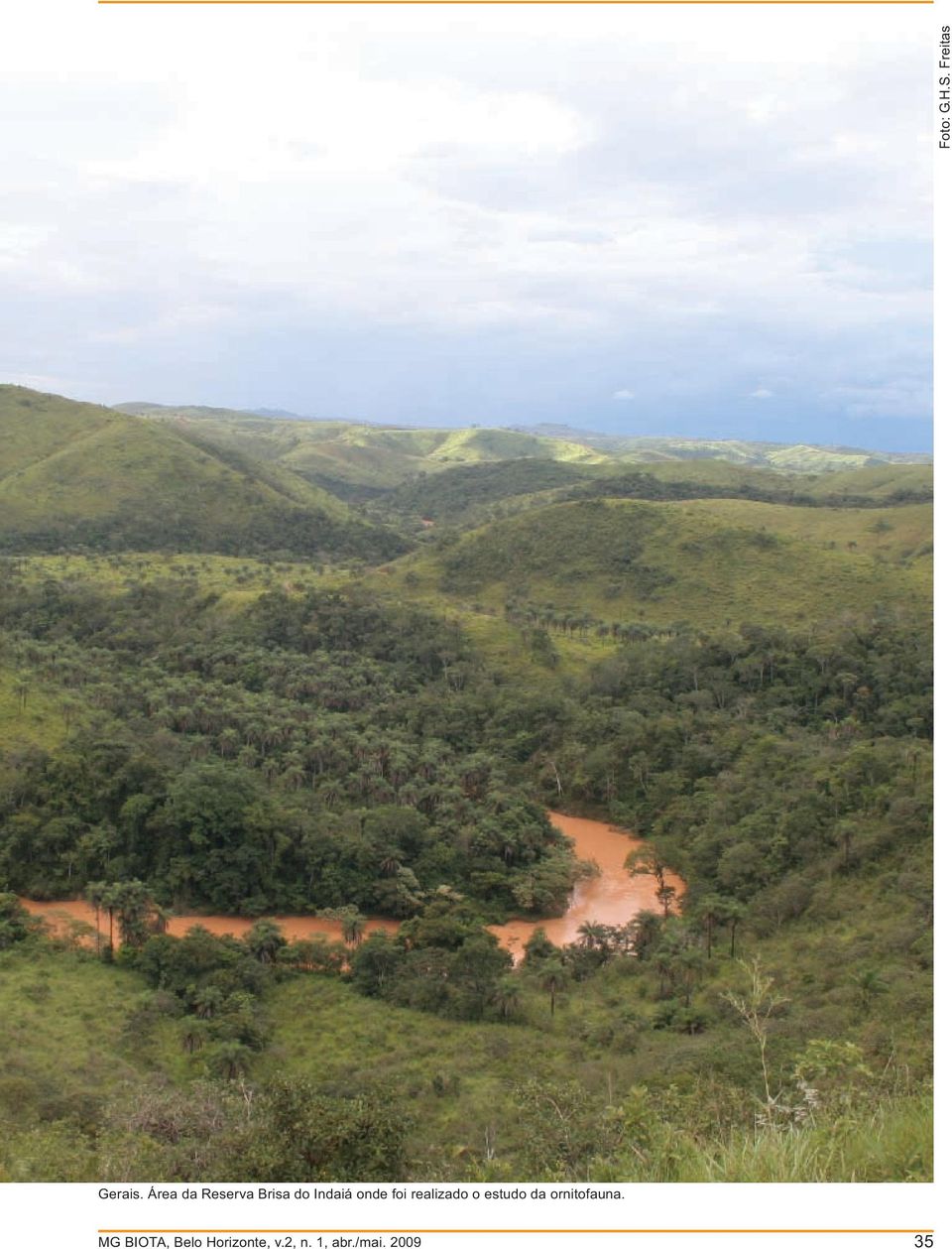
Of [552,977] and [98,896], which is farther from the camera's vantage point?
[98,896]

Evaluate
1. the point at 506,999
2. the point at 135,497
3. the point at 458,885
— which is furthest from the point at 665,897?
the point at 135,497

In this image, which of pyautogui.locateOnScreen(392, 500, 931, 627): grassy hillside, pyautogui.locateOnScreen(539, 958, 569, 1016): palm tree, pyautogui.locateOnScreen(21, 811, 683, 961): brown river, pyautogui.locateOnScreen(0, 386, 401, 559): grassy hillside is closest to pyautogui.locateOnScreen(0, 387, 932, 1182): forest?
pyautogui.locateOnScreen(539, 958, 569, 1016): palm tree

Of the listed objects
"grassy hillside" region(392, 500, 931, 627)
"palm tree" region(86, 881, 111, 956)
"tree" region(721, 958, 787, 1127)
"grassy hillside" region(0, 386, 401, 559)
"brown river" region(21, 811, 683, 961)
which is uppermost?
"grassy hillside" region(0, 386, 401, 559)

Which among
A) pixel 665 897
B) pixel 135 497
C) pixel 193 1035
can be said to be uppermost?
pixel 135 497

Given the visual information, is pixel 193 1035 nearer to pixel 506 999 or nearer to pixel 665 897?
pixel 506 999

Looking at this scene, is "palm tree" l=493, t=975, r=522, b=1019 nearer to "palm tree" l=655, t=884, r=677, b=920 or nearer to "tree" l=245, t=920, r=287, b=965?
"tree" l=245, t=920, r=287, b=965

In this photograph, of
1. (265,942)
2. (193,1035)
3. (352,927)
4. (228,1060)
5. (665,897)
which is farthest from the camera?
(665,897)
